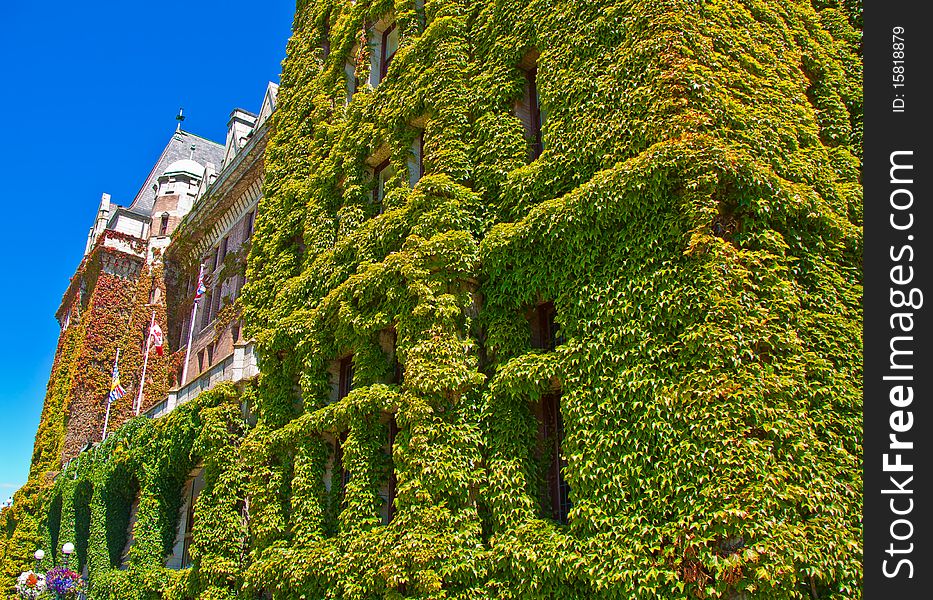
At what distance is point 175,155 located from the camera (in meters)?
49.5

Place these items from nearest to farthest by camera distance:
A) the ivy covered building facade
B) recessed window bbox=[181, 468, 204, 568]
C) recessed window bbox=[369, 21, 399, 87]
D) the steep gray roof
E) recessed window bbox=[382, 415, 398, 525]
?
the ivy covered building facade → recessed window bbox=[382, 415, 398, 525] → recessed window bbox=[369, 21, 399, 87] → recessed window bbox=[181, 468, 204, 568] → the steep gray roof

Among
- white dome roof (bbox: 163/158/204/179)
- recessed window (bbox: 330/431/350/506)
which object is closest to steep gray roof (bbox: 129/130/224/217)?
white dome roof (bbox: 163/158/204/179)

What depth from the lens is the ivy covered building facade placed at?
9.80 m

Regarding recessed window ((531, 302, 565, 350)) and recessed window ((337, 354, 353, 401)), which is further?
recessed window ((337, 354, 353, 401))

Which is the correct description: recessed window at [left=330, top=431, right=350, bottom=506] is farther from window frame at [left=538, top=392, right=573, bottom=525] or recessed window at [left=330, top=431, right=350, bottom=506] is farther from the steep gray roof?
the steep gray roof

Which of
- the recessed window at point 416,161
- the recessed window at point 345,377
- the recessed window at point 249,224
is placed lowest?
the recessed window at point 345,377

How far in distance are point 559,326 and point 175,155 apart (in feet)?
143

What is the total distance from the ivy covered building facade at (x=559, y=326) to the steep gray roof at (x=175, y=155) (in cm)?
3156

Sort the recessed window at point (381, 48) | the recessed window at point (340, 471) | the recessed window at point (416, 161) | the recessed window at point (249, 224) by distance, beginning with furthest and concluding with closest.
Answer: the recessed window at point (249, 224), the recessed window at point (381, 48), the recessed window at point (416, 161), the recessed window at point (340, 471)

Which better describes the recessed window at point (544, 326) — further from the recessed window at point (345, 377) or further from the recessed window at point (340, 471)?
the recessed window at point (345, 377)

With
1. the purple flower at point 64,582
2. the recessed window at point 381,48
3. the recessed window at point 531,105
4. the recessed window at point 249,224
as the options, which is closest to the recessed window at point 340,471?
the recessed window at point 531,105

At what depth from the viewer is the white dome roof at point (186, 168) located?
42.8m

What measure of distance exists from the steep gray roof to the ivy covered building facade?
3156cm

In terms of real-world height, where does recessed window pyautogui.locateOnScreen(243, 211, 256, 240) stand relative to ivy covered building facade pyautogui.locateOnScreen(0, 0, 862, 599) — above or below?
above
